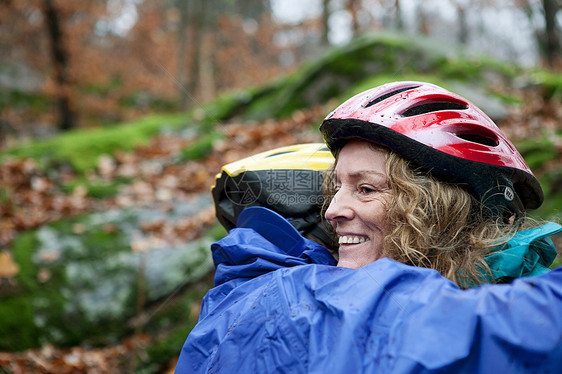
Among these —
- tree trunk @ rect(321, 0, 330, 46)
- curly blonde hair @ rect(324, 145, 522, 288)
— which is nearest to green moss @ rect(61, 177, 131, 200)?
curly blonde hair @ rect(324, 145, 522, 288)

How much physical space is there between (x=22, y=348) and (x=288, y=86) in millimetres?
6587

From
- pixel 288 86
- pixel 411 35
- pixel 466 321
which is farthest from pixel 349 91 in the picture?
→ pixel 466 321

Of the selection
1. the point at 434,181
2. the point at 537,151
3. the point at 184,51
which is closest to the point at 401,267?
the point at 434,181

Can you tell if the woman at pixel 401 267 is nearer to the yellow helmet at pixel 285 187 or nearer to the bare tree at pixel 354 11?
the yellow helmet at pixel 285 187

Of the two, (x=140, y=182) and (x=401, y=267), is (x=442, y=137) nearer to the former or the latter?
(x=401, y=267)

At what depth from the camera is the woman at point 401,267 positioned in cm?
123

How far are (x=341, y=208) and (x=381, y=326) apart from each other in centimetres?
70

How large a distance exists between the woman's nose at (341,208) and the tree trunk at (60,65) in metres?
11.8

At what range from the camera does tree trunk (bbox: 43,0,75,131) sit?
1101 cm

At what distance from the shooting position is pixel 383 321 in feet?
4.40

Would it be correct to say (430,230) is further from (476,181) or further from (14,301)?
(14,301)

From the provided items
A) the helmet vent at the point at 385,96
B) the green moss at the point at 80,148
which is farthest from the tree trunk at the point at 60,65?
the helmet vent at the point at 385,96

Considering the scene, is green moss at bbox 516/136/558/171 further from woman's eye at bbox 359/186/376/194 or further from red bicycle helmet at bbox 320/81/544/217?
woman's eye at bbox 359/186/376/194

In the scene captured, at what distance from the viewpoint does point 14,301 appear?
4.35m
